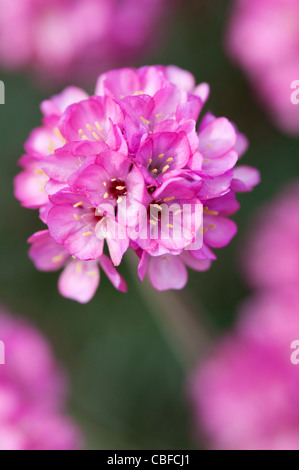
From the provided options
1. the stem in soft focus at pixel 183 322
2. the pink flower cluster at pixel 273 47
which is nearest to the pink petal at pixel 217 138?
the stem in soft focus at pixel 183 322

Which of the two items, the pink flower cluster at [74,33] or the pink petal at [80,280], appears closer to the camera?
the pink petal at [80,280]

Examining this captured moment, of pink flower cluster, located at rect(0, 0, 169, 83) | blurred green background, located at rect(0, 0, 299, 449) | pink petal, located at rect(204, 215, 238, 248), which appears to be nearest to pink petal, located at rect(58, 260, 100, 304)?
pink petal, located at rect(204, 215, 238, 248)

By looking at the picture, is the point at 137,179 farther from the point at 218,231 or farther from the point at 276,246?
the point at 276,246

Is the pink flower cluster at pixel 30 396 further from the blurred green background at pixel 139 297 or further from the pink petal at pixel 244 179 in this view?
the pink petal at pixel 244 179

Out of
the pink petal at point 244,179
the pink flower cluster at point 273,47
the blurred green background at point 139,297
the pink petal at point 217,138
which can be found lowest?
the blurred green background at point 139,297

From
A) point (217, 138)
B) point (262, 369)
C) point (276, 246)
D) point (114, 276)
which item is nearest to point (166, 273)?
point (114, 276)

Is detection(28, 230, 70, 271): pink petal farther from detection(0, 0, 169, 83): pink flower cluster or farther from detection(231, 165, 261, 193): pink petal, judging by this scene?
detection(0, 0, 169, 83): pink flower cluster

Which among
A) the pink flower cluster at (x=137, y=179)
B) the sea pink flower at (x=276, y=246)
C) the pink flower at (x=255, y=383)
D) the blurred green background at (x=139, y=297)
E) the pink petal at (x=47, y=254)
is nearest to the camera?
the pink flower cluster at (x=137, y=179)
